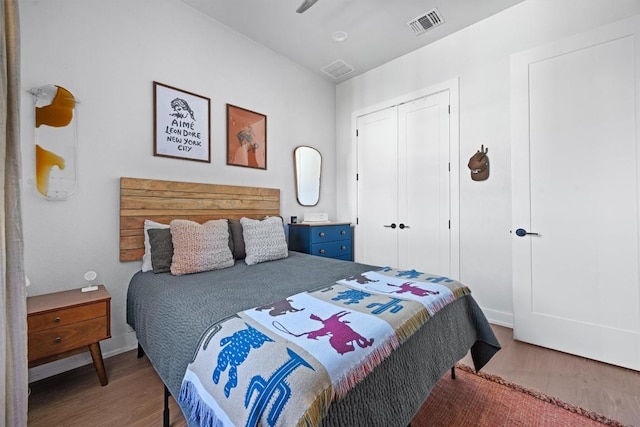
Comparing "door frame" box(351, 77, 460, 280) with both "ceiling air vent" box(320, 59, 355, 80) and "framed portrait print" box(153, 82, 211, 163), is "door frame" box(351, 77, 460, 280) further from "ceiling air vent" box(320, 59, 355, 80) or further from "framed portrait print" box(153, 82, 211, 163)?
"framed portrait print" box(153, 82, 211, 163)

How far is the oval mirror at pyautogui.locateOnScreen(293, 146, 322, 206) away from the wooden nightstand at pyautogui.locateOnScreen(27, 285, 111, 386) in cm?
226

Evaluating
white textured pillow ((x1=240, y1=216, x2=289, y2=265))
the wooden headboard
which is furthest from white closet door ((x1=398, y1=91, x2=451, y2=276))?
the wooden headboard

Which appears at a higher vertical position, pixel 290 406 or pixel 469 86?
pixel 469 86

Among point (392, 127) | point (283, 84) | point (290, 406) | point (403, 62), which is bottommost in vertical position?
point (290, 406)

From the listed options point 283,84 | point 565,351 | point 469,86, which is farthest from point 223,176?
point 565,351

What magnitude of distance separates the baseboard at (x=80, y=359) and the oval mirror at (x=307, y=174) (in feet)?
7.21

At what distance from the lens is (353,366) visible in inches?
34.0

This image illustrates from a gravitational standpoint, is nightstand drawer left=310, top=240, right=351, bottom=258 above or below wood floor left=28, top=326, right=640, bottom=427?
above

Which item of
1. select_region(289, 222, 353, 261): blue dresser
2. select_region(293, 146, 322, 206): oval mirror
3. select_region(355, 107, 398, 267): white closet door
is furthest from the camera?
select_region(293, 146, 322, 206): oval mirror

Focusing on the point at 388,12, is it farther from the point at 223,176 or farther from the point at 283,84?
the point at 223,176

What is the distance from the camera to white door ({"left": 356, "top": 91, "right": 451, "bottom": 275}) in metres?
2.97

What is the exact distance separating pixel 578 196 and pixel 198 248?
2.89 meters

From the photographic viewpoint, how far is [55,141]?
6.07 ft

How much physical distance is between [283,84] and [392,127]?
4.74 ft
